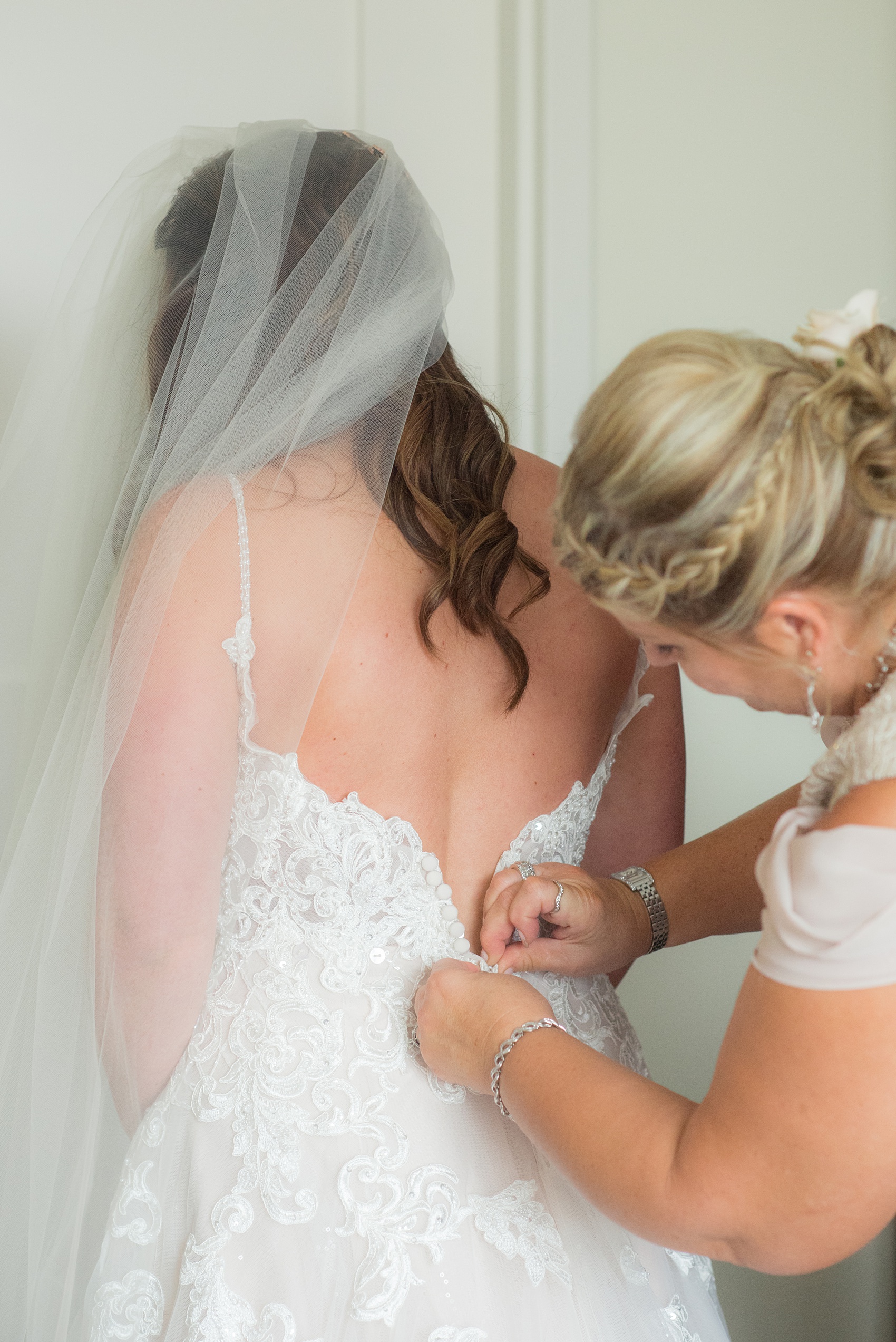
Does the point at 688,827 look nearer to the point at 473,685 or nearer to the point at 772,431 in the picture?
the point at 473,685

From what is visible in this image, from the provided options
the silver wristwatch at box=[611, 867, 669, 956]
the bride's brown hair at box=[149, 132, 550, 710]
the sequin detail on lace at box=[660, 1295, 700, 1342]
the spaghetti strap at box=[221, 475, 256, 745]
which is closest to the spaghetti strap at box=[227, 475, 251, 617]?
the spaghetti strap at box=[221, 475, 256, 745]

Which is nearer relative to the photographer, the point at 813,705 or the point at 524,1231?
the point at 813,705

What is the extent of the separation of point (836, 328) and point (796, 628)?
0.20 meters

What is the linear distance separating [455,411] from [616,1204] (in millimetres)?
776

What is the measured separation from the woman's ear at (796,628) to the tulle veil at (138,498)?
1.35 ft

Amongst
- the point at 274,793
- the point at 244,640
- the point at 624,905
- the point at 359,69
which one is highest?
the point at 359,69

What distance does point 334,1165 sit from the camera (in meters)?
0.97

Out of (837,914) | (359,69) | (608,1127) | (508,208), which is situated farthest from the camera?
(508,208)

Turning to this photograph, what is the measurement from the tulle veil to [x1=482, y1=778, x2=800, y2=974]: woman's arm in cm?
31

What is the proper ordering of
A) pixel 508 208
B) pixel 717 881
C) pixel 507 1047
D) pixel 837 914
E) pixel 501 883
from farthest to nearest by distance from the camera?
pixel 508 208 → pixel 717 881 → pixel 501 883 → pixel 507 1047 → pixel 837 914

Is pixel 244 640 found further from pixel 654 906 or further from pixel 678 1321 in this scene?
pixel 678 1321

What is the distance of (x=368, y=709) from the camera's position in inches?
39.9

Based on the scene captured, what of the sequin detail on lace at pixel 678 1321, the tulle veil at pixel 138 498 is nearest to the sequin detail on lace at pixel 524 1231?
the sequin detail on lace at pixel 678 1321

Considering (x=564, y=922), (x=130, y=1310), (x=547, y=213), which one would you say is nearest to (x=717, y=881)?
(x=564, y=922)
